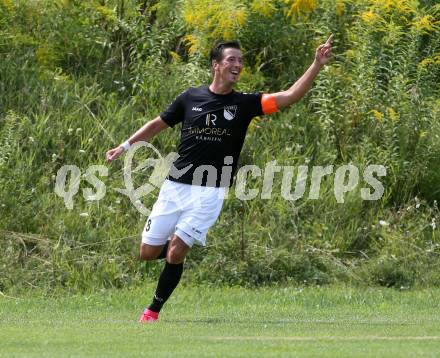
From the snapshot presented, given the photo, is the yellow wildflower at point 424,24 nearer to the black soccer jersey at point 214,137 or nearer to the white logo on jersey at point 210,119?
the black soccer jersey at point 214,137

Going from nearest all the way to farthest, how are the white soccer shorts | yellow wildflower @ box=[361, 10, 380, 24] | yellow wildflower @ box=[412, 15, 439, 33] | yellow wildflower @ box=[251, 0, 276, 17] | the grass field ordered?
the grass field
the white soccer shorts
yellow wildflower @ box=[412, 15, 439, 33]
yellow wildflower @ box=[361, 10, 380, 24]
yellow wildflower @ box=[251, 0, 276, 17]

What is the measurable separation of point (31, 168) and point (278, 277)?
→ 384 cm

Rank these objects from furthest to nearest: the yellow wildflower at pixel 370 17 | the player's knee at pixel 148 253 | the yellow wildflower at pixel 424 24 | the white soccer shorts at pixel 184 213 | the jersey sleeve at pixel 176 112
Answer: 1. the yellow wildflower at pixel 370 17
2. the yellow wildflower at pixel 424 24
3. the jersey sleeve at pixel 176 112
4. the player's knee at pixel 148 253
5. the white soccer shorts at pixel 184 213

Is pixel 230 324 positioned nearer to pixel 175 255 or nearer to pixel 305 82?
pixel 175 255

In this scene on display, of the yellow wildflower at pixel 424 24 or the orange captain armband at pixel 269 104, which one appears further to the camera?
the yellow wildflower at pixel 424 24

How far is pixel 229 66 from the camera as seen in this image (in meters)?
11.2

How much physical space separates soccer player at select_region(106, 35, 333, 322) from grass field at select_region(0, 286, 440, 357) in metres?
0.72

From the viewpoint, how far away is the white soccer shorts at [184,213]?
1103 cm

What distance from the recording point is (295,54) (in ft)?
59.2

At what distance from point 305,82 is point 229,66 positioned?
2.67ft

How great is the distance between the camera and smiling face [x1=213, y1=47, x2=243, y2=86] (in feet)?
36.7

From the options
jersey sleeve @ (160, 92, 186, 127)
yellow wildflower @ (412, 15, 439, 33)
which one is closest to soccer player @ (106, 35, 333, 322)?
jersey sleeve @ (160, 92, 186, 127)

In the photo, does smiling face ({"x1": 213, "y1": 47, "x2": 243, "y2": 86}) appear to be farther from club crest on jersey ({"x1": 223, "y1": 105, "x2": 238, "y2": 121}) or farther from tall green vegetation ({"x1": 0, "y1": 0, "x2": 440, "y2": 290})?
tall green vegetation ({"x1": 0, "y1": 0, "x2": 440, "y2": 290})

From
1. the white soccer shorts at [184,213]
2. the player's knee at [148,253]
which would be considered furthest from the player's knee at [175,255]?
the player's knee at [148,253]
